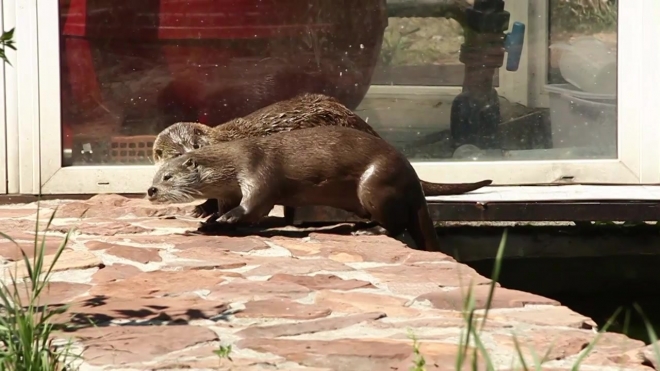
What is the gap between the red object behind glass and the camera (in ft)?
20.7

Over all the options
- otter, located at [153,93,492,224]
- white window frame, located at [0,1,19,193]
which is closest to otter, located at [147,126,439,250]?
otter, located at [153,93,492,224]

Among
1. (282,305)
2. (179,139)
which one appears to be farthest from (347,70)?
(282,305)

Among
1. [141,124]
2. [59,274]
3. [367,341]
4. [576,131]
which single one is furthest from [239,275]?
[576,131]

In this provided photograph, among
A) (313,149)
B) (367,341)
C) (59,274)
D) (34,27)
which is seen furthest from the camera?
(34,27)

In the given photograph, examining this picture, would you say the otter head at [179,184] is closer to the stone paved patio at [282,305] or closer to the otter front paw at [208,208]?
the stone paved patio at [282,305]

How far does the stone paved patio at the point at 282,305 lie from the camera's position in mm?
2930

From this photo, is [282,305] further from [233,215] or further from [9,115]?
[9,115]

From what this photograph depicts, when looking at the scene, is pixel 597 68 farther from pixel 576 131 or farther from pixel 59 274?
pixel 59 274

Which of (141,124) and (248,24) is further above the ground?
(248,24)

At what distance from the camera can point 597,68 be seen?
21.3 ft

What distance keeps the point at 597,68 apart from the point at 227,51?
2048mm

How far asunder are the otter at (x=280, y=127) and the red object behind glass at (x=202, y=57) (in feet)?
1.59

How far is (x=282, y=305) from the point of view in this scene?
3.54 meters

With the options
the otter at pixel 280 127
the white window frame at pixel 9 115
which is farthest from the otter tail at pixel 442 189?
the white window frame at pixel 9 115
